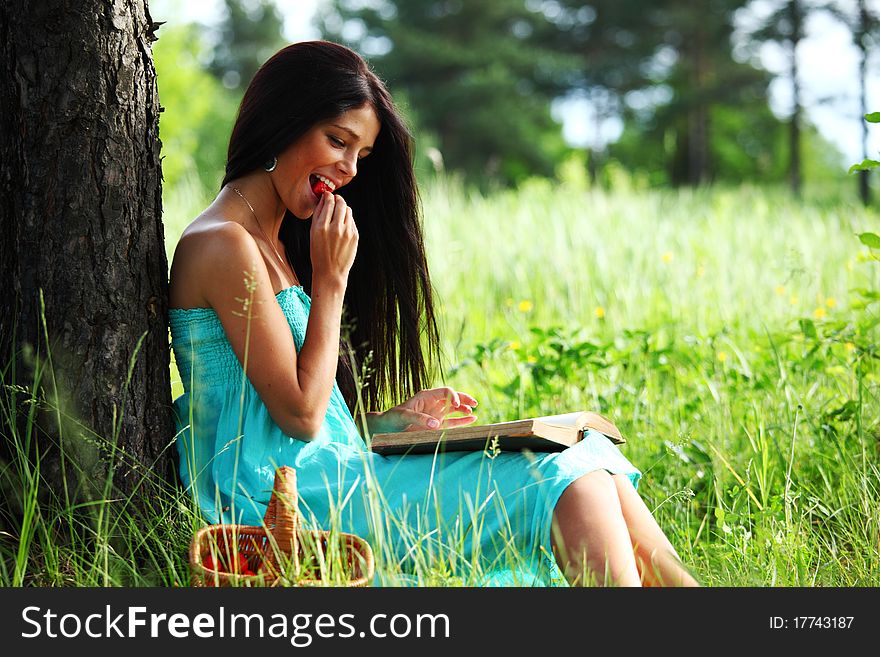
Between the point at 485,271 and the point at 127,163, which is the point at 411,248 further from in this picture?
the point at 485,271

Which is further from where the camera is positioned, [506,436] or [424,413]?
[424,413]

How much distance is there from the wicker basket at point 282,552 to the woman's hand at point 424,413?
708mm

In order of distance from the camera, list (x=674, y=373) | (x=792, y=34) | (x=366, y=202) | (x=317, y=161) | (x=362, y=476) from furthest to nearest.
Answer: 1. (x=792, y=34)
2. (x=674, y=373)
3. (x=366, y=202)
4. (x=317, y=161)
5. (x=362, y=476)

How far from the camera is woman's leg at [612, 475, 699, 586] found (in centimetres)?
222

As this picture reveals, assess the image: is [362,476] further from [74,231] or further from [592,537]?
[74,231]

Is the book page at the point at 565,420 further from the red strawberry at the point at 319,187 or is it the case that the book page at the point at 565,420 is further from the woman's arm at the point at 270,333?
the red strawberry at the point at 319,187

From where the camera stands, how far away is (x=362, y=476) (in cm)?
235

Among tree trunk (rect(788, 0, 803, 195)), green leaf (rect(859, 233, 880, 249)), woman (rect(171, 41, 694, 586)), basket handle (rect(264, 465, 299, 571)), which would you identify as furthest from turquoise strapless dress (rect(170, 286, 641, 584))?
tree trunk (rect(788, 0, 803, 195))

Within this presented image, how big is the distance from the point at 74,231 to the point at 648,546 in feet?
5.01

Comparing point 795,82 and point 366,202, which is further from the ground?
point 795,82

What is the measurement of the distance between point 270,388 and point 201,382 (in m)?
0.24

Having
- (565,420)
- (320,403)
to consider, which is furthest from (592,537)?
(320,403)

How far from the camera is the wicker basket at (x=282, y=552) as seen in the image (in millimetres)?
1899

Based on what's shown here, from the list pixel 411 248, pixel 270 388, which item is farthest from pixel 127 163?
pixel 411 248
